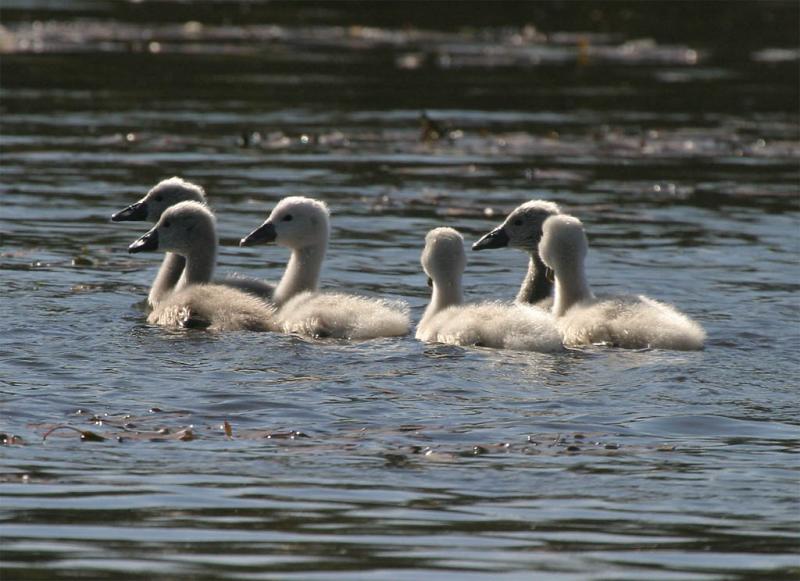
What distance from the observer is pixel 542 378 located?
32.0 ft

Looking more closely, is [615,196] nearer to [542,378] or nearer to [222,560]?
[542,378]

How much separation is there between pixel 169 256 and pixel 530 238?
2.63m

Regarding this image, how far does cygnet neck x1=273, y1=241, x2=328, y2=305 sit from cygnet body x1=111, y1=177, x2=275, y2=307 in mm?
142

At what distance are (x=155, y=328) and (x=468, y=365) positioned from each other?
2465 millimetres

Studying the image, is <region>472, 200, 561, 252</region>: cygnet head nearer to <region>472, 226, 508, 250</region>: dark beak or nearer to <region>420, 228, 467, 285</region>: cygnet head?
<region>472, 226, 508, 250</region>: dark beak

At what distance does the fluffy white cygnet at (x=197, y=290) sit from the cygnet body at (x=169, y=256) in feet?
0.38

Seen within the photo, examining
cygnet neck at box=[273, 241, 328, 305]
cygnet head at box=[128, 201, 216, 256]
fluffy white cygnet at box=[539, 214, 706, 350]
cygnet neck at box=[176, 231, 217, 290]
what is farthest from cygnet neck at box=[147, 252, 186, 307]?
fluffy white cygnet at box=[539, 214, 706, 350]

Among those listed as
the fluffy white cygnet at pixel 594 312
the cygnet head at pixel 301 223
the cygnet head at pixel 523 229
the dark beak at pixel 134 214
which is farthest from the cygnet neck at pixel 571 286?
the dark beak at pixel 134 214

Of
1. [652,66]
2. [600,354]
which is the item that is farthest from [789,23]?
[600,354]

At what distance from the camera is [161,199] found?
43.4 ft

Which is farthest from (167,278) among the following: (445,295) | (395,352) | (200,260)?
(395,352)

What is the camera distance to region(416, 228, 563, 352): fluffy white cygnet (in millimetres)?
10562

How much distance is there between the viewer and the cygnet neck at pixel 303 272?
39.7 feet

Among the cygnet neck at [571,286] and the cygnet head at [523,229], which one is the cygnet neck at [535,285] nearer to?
the cygnet head at [523,229]
